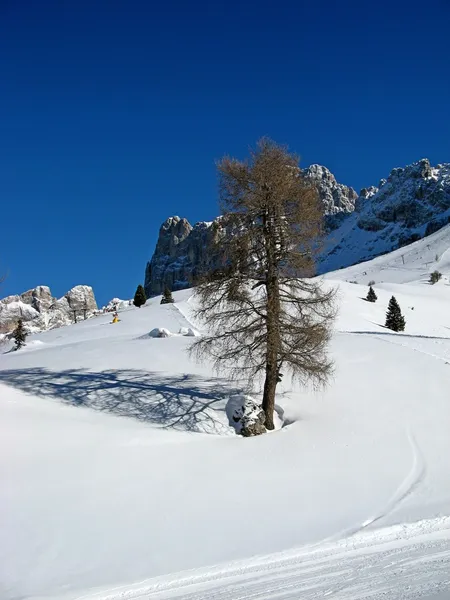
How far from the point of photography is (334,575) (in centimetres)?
568

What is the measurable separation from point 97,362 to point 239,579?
13.8 meters

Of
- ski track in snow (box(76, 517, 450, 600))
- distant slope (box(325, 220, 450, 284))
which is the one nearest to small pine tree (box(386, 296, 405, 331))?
ski track in snow (box(76, 517, 450, 600))

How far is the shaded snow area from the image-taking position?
5871 mm

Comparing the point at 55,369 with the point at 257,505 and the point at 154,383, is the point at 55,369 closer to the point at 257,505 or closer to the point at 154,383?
the point at 154,383

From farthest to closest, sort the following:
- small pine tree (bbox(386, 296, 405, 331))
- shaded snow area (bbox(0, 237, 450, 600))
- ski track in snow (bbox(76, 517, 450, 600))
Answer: small pine tree (bbox(386, 296, 405, 331)) < shaded snow area (bbox(0, 237, 450, 600)) < ski track in snow (bbox(76, 517, 450, 600))

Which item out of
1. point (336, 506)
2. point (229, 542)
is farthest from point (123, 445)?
point (336, 506)

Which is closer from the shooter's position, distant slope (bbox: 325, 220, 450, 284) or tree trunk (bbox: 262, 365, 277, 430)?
tree trunk (bbox: 262, 365, 277, 430)

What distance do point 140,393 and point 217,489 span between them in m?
6.29

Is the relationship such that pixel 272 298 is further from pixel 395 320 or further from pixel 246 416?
pixel 395 320

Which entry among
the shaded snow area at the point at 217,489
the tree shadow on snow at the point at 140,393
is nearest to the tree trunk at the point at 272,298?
the shaded snow area at the point at 217,489

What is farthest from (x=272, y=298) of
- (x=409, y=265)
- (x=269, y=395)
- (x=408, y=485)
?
(x=409, y=265)

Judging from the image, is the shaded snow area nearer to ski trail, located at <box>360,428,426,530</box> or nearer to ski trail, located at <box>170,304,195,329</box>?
ski trail, located at <box>360,428,426,530</box>

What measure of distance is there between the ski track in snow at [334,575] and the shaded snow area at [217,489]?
3 centimetres

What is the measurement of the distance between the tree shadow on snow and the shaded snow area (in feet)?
0.24
